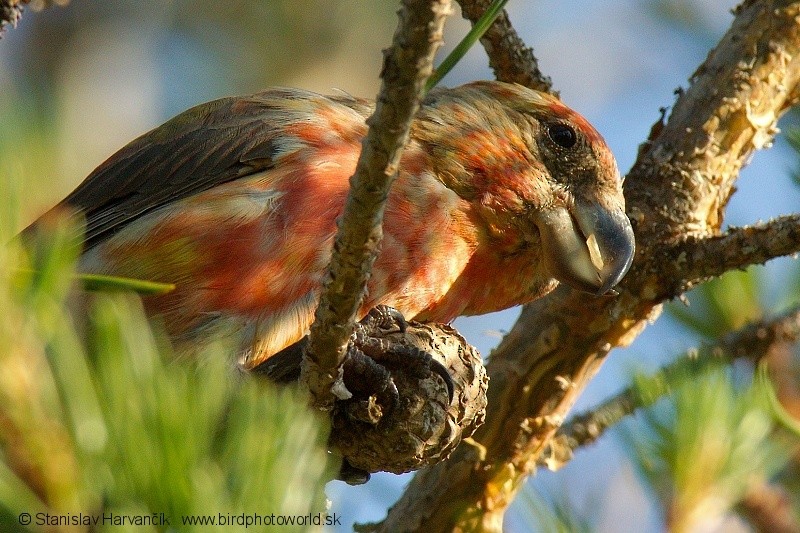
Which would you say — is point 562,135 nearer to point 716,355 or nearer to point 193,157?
point 716,355

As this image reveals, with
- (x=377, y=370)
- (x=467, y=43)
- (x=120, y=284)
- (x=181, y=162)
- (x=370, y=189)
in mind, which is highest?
(x=467, y=43)

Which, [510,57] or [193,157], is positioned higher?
[510,57]

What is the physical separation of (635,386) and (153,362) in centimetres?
171

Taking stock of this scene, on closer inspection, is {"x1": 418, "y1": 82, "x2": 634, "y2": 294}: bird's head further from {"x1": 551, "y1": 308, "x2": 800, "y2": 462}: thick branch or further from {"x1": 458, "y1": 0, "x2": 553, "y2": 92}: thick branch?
{"x1": 551, "y1": 308, "x2": 800, "y2": 462}: thick branch

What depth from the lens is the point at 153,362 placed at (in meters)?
1.25

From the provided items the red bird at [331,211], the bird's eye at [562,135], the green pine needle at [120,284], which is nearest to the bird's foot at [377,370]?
the red bird at [331,211]

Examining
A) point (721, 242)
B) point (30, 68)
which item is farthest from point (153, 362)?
point (30, 68)

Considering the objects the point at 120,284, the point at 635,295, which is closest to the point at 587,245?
the point at 635,295

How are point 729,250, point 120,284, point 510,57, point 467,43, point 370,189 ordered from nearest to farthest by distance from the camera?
point 120,284 → point 467,43 → point 370,189 → point 729,250 → point 510,57

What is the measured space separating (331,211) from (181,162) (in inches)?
26.6

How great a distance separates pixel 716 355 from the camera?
9.68 feet

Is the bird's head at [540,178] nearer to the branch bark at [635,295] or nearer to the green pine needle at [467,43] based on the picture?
the branch bark at [635,295]

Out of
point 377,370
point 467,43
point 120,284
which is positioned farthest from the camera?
point 377,370

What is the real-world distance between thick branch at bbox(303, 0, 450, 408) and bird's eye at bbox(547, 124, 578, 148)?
1433 mm
